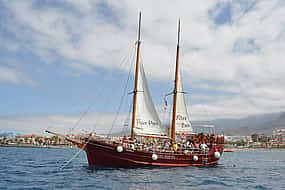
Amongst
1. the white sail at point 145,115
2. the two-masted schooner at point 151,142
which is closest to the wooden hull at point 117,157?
the two-masted schooner at point 151,142

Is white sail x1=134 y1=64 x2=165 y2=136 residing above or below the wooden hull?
above

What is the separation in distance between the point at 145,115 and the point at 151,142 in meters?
3.62

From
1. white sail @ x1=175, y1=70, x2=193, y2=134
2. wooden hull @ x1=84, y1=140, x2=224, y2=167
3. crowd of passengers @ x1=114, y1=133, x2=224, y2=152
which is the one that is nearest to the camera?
wooden hull @ x1=84, y1=140, x2=224, y2=167

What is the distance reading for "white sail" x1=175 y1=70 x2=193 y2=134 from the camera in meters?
46.5

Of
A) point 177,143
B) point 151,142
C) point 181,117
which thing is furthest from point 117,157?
point 181,117

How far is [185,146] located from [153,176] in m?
12.3

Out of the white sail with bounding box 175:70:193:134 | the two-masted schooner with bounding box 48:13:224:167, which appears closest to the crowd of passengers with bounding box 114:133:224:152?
the two-masted schooner with bounding box 48:13:224:167

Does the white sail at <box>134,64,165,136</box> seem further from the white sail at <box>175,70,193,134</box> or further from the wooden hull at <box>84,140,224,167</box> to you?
the white sail at <box>175,70,193,134</box>

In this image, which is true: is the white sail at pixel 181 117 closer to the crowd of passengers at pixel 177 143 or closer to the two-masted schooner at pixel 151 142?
the two-masted schooner at pixel 151 142

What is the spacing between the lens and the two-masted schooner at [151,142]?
37188 millimetres

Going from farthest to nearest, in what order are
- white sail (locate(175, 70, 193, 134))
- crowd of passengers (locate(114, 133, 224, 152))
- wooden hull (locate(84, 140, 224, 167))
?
white sail (locate(175, 70, 193, 134)) → crowd of passengers (locate(114, 133, 224, 152)) → wooden hull (locate(84, 140, 224, 167))

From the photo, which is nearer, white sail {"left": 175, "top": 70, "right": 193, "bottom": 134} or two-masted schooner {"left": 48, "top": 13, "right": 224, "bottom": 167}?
two-masted schooner {"left": 48, "top": 13, "right": 224, "bottom": 167}

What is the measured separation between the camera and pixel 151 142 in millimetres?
41062

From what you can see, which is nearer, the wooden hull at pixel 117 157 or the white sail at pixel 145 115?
the wooden hull at pixel 117 157
